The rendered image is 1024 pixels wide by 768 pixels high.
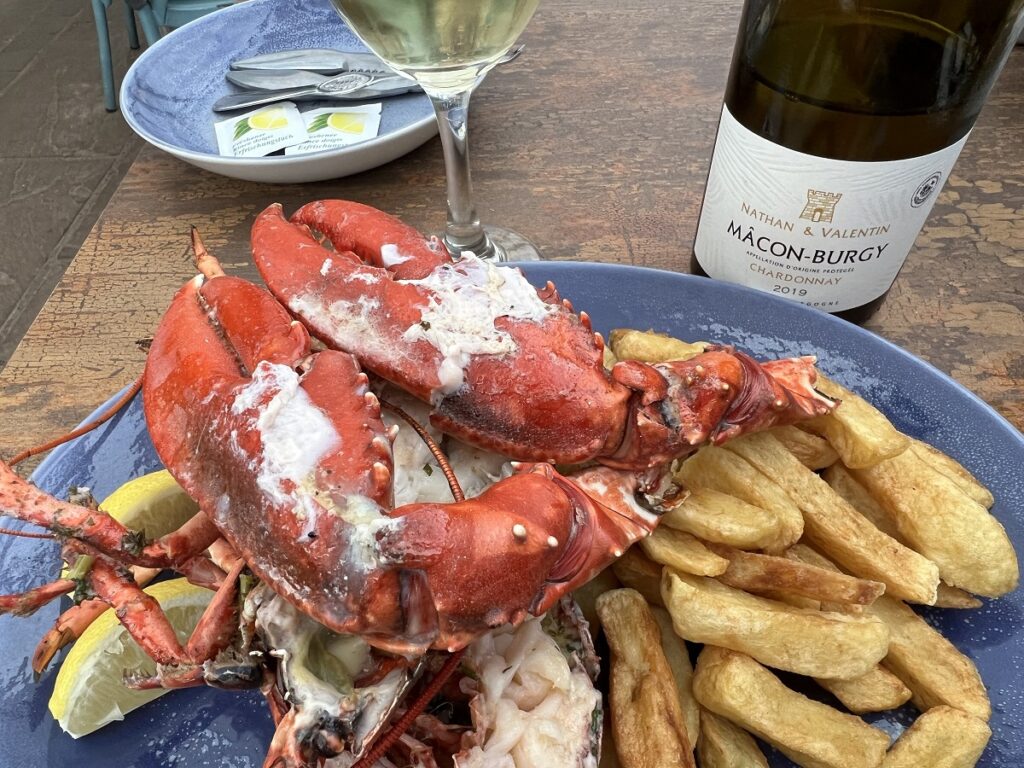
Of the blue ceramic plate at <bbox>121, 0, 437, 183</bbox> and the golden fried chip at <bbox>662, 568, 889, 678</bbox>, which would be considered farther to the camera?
the blue ceramic plate at <bbox>121, 0, 437, 183</bbox>

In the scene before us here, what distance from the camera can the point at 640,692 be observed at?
95 centimetres

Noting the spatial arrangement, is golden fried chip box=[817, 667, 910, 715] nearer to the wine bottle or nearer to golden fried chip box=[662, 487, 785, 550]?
golden fried chip box=[662, 487, 785, 550]

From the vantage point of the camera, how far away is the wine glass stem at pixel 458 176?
142cm

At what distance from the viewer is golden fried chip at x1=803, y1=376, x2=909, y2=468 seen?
1017 mm

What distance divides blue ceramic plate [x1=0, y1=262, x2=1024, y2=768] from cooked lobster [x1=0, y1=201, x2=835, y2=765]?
0.22 m

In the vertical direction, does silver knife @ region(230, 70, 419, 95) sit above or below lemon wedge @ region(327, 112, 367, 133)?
above

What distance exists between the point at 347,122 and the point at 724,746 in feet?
5.49

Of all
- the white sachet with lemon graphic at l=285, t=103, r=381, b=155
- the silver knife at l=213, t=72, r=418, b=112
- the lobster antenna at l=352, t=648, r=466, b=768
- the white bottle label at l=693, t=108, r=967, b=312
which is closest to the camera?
the lobster antenna at l=352, t=648, r=466, b=768

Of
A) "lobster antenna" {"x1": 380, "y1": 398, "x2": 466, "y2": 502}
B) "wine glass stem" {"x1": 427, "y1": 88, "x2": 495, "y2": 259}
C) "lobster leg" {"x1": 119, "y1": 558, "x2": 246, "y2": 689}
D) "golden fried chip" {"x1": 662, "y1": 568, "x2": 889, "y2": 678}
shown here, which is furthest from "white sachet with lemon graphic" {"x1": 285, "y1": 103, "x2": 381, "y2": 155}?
"golden fried chip" {"x1": 662, "y1": 568, "x2": 889, "y2": 678}

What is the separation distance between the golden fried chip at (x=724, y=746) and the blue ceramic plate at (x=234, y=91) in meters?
1.37

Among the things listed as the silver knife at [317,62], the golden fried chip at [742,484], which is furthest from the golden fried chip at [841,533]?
the silver knife at [317,62]

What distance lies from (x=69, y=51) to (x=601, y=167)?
12.7 feet

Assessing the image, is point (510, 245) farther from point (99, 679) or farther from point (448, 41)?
point (99, 679)

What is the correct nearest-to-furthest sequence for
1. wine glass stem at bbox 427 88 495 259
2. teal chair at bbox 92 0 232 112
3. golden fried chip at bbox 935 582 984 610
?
golden fried chip at bbox 935 582 984 610 < wine glass stem at bbox 427 88 495 259 < teal chair at bbox 92 0 232 112
